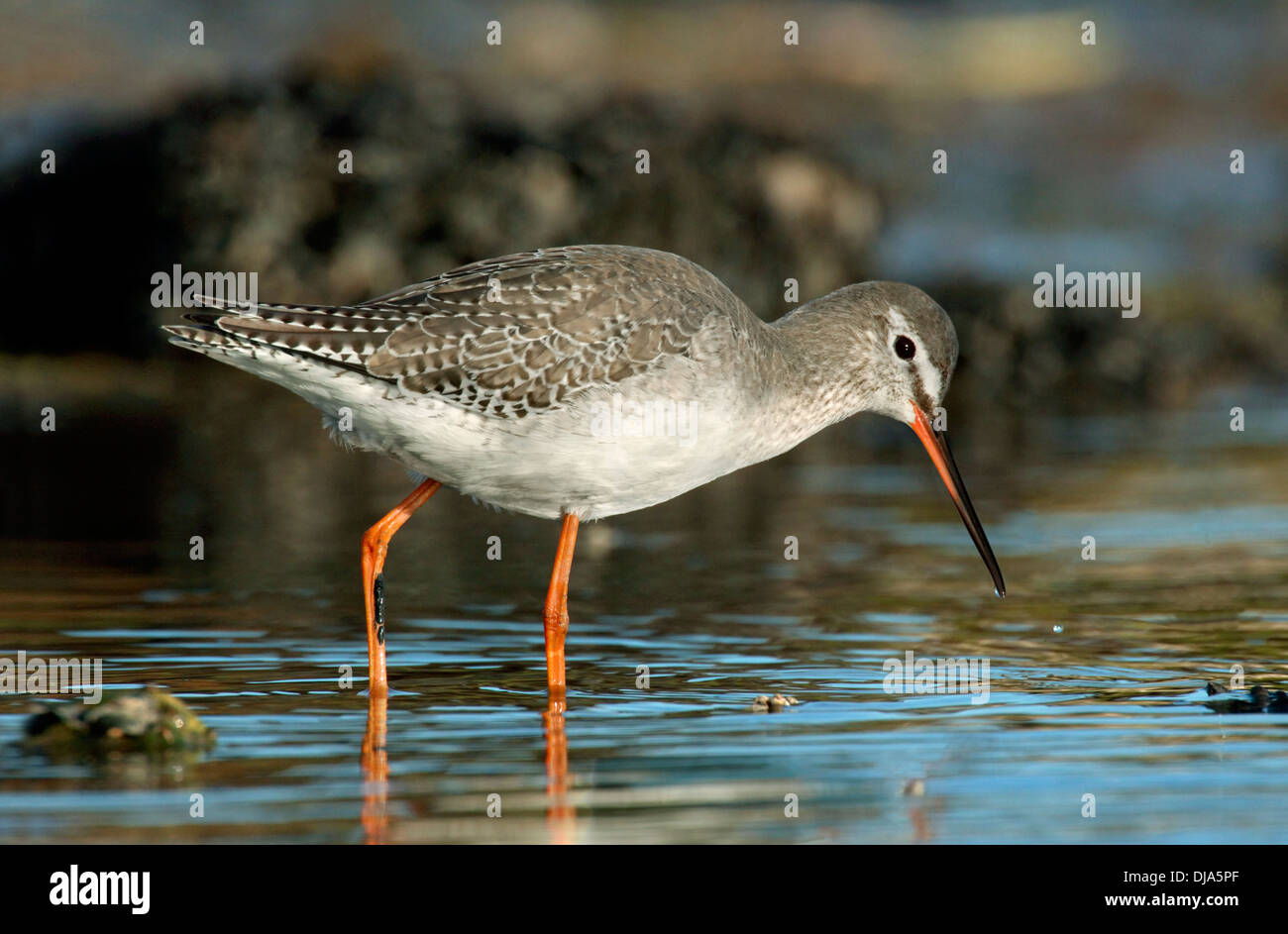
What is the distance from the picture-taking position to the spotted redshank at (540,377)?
9.47 metres

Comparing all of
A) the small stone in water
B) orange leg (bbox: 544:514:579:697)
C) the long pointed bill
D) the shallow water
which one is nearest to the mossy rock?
the shallow water

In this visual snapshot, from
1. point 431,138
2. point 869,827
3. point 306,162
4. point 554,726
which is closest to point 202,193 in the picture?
point 306,162

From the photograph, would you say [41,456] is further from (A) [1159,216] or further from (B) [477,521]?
(A) [1159,216]

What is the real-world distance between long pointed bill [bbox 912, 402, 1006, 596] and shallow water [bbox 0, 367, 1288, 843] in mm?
405

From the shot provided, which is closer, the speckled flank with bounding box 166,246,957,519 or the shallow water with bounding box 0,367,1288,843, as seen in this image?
the shallow water with bounding box 0,367,1288,843

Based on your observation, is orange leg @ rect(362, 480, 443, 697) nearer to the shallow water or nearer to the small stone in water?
the shallow water

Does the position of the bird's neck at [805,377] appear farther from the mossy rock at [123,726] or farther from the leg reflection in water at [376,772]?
the mossy rock at [123,726]

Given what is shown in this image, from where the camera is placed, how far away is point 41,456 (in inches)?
731

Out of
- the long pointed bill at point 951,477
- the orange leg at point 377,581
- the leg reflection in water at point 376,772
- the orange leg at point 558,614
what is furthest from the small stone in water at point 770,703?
the long pointed bill at point 951,477

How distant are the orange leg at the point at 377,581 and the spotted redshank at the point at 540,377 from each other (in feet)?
0.04

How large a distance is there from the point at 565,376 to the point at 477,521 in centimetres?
650

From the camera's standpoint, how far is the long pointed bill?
11.4 m

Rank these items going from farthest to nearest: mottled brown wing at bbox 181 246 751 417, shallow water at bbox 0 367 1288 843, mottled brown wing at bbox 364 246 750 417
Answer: mottled brown wing at bbox 364 246 750 417 → mottled brown wing at bbox 181 246 751 417 → shallow water at bbox 0 367 1288 843

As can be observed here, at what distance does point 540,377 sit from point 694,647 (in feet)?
6.21
